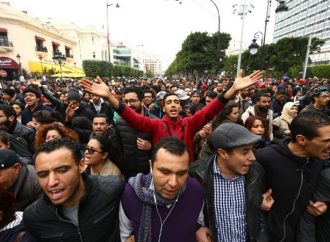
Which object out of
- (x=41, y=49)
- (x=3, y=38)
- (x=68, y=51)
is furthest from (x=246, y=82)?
(x=68, y=51)

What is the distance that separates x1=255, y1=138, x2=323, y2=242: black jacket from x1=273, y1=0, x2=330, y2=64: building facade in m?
68.0

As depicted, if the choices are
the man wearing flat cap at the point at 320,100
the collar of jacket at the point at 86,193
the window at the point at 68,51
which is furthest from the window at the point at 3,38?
the collar of jacket at the point at 86,193

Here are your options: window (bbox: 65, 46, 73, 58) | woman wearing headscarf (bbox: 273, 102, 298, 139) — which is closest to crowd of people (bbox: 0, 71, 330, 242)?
woman wearing headscarf (bbox: 273, 102, 298, 139)

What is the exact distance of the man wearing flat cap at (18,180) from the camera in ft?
7.47

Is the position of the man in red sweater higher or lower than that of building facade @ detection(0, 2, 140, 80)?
lower

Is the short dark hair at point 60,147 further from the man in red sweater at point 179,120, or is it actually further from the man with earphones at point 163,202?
the man in red sweater at point 179,120

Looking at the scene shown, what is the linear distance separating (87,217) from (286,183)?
5.45 feet

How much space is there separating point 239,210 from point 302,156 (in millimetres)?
705

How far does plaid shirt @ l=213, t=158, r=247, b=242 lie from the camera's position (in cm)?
215

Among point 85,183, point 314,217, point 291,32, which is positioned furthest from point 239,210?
point 291,32

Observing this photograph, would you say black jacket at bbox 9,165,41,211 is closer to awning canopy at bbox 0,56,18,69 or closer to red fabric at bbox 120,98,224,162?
red fabric at bbox 120,98,224,162

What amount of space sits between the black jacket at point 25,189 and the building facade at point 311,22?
69.0 meters

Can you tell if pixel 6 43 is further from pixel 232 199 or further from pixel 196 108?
pixel 232 199

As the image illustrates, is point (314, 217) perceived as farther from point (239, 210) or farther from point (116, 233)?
point (116, 233)
